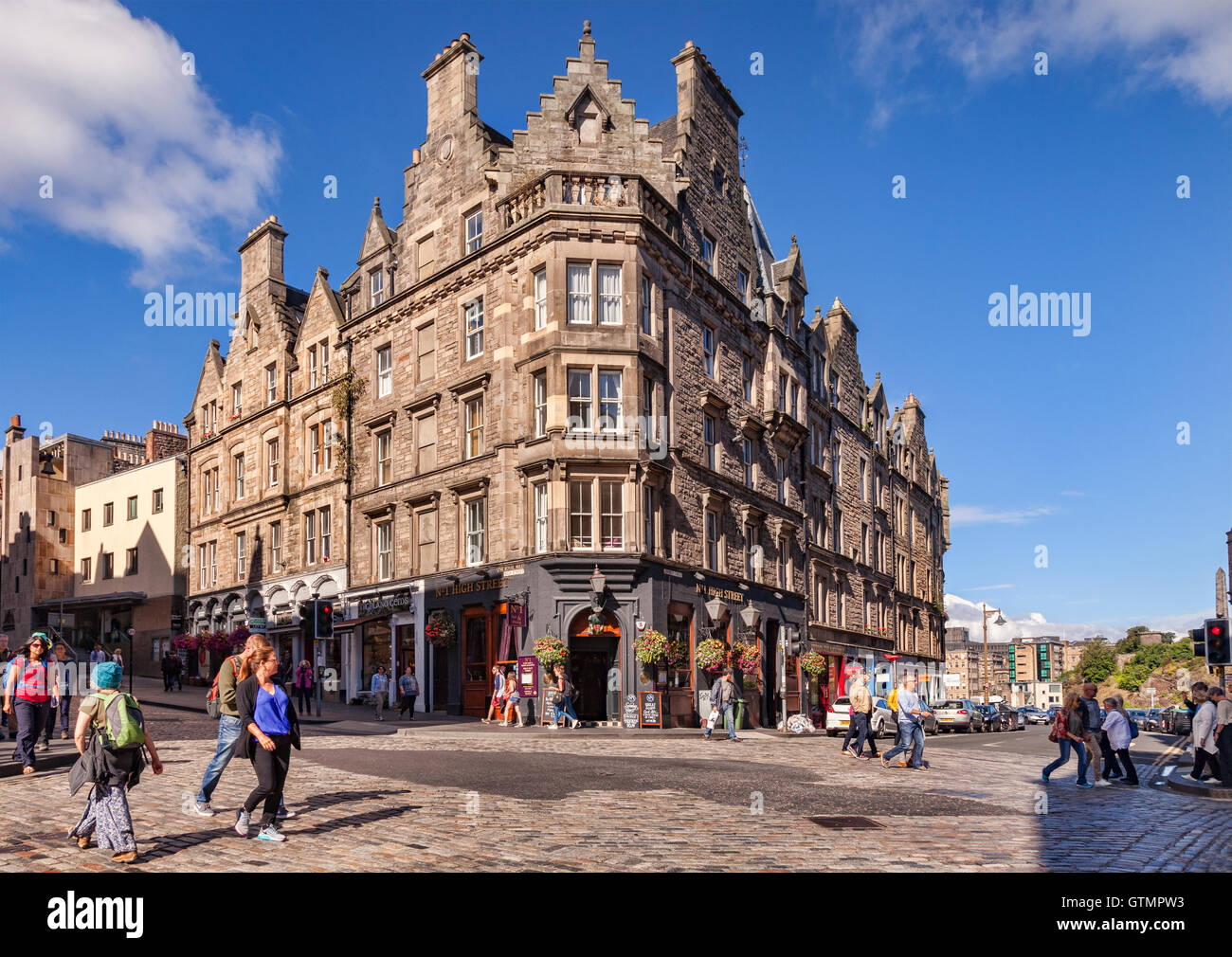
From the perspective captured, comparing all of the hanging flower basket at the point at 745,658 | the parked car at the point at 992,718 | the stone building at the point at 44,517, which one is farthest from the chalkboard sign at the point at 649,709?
the stone building at the point at 44,517

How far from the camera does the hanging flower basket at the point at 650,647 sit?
2956cm

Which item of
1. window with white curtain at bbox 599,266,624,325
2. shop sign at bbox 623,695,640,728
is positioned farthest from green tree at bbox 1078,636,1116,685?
window with white curtain at bbox 599,266,624,325

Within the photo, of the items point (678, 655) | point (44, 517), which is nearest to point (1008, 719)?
point (678, 655)

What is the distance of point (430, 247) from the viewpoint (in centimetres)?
3650

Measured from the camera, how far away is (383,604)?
1419 inches

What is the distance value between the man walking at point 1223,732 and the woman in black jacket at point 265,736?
1413cm

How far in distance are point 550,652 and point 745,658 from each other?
8.59 meters

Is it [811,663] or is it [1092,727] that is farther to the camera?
[811,663]

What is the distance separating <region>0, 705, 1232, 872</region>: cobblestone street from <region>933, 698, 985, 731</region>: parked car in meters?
22.5

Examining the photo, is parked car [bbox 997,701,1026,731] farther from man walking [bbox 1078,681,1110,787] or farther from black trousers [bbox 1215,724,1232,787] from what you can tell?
black trousers [bbox 1215,724,1232,787]

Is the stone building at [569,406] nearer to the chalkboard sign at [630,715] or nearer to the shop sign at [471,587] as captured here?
the shop sign at [471,587]

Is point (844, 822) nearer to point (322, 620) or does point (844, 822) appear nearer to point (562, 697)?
point (322, 620)
